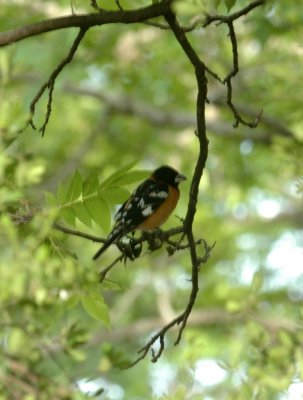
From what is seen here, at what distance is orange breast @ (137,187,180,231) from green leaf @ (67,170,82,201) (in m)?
1.65

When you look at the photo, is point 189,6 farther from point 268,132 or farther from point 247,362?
point 268,132

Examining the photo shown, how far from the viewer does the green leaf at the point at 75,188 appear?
307cm

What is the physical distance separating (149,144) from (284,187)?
2238mm

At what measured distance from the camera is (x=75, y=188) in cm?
309

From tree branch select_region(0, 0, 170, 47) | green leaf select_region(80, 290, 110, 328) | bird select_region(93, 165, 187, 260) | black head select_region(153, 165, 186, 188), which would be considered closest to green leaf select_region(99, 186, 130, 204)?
green leaf select_region(80, 290, 110, 328)

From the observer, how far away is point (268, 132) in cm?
996

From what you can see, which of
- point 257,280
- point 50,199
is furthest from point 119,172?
point 257,280

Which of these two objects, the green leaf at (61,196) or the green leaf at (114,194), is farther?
the green leaf at (114,194)

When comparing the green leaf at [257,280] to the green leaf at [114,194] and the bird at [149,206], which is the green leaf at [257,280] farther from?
the green leaf at [114,194]

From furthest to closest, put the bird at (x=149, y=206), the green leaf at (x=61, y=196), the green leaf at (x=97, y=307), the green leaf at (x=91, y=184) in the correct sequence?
the bird at (x=149, y=206)
the green leaf at (x=91, y=184)
the green leaf at (x=61, y=196)
the green leaf at (x=97, y=307)

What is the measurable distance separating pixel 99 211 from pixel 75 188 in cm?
15

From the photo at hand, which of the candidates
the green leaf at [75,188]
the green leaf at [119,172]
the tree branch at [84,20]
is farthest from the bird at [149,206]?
the tree branch at [84,20]

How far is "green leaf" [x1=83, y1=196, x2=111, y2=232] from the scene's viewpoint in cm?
314

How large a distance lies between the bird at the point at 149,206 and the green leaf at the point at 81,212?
3.05ft
